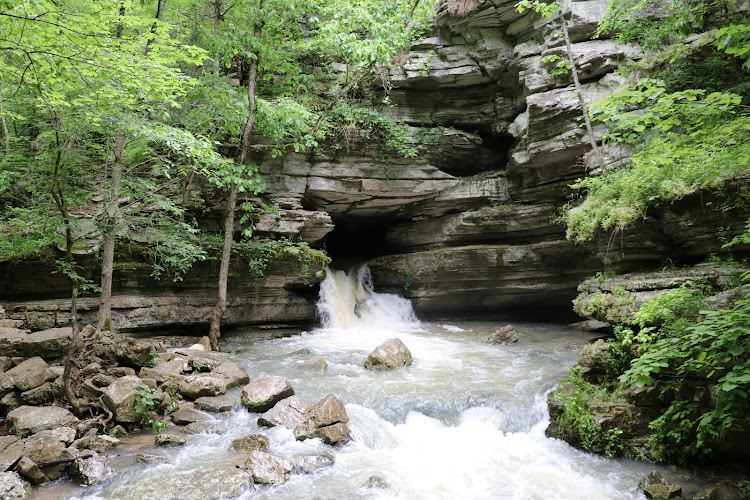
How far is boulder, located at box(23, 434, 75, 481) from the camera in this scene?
4719 millimetres

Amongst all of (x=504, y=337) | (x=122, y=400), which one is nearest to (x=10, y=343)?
(x=122, y=400)

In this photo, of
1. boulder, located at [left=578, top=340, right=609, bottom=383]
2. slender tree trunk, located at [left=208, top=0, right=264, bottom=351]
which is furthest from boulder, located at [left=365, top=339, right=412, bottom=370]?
slender tree trunk, located at [left=208, top=0, right=264, bottom=351]

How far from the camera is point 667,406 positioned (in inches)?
219

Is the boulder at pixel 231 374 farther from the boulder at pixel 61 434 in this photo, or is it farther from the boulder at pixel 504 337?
the boulder at pixel 504 337

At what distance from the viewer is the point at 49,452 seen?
4.82m

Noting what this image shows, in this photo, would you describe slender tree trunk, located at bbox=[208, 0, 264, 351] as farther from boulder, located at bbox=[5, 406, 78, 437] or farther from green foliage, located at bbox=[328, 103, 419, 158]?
boulder, located at bbox=[5, 406, 78, 437]

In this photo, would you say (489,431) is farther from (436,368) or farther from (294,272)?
(294,272)

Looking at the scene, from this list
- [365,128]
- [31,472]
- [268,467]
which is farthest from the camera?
[365,128]

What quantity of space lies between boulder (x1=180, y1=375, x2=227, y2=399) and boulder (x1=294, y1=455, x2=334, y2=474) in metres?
2.58

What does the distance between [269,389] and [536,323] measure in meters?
11.8

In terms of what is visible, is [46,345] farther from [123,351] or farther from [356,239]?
[356,239]

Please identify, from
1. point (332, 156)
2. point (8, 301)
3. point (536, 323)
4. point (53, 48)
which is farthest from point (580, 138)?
point (8, 301)

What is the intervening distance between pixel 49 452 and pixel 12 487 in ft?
1.81

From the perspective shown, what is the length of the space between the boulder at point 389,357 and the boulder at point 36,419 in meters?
5.59
